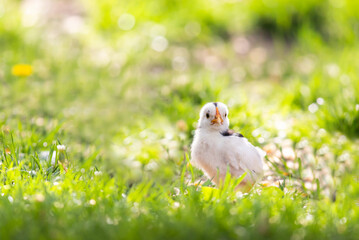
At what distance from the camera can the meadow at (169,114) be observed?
2.62 metres

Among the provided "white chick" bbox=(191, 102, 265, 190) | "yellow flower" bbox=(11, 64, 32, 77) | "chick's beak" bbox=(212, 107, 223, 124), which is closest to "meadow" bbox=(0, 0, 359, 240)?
"yellow flower" bbox=(11, 64, 32, 77)

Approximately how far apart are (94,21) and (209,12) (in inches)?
64.1

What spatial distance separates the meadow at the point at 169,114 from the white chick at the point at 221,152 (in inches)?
4.7

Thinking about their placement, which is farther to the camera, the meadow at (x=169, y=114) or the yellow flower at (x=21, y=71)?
the yellow flower at (x=21, y=71)

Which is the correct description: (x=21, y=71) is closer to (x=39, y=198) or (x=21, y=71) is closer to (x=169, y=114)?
(x=169, y=114)

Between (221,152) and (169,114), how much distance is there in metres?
1.68

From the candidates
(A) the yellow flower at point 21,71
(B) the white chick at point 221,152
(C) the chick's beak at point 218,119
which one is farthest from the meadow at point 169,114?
(C) the chick's beak at point 218,119

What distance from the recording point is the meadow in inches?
103

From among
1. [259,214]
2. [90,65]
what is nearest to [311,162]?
[259,214]

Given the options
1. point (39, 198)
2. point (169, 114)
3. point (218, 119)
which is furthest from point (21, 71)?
point (39, 198)

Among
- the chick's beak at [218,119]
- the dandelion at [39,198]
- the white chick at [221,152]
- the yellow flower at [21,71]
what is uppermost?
the yellow flower at [21,71]

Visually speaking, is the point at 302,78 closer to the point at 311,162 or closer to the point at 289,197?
the point at 311,162

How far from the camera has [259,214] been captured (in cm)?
263

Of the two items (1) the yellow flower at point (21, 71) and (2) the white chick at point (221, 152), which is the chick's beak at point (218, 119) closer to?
(2) the white chick at point (221, 152)
